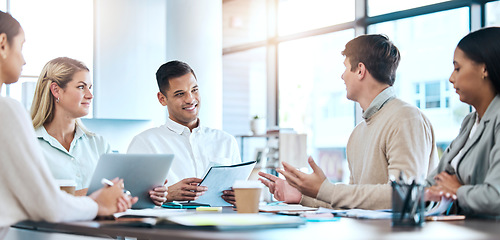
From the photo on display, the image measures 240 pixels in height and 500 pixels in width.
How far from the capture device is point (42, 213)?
5.39 feet

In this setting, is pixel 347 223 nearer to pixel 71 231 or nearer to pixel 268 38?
pixel 71 231

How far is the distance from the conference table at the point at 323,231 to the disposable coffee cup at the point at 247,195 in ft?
0.95

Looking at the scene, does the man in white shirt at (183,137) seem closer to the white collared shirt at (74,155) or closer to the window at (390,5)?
the white collared shirt at (74,155)

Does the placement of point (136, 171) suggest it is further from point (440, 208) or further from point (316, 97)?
point (316, 97)

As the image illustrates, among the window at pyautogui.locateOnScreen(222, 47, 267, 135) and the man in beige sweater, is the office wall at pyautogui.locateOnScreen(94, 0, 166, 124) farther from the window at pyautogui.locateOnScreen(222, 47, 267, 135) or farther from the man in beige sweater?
the man in beige sweater

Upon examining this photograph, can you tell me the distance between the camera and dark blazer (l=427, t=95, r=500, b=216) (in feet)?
6.06

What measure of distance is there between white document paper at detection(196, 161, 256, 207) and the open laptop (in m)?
0.28

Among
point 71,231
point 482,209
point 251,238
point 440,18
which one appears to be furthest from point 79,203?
point 440,18

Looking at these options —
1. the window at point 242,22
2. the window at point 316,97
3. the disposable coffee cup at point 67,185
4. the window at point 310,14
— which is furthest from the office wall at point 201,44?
the disposable coffee cup at point 67,185

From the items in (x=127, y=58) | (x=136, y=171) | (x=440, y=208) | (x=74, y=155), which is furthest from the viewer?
(x=127, y=58)

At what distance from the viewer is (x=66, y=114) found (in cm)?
305

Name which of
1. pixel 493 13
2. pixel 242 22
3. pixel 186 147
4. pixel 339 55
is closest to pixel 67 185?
pixel 186 147

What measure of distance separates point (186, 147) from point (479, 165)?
1.72 meters

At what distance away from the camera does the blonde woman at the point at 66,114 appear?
9.85 feet
